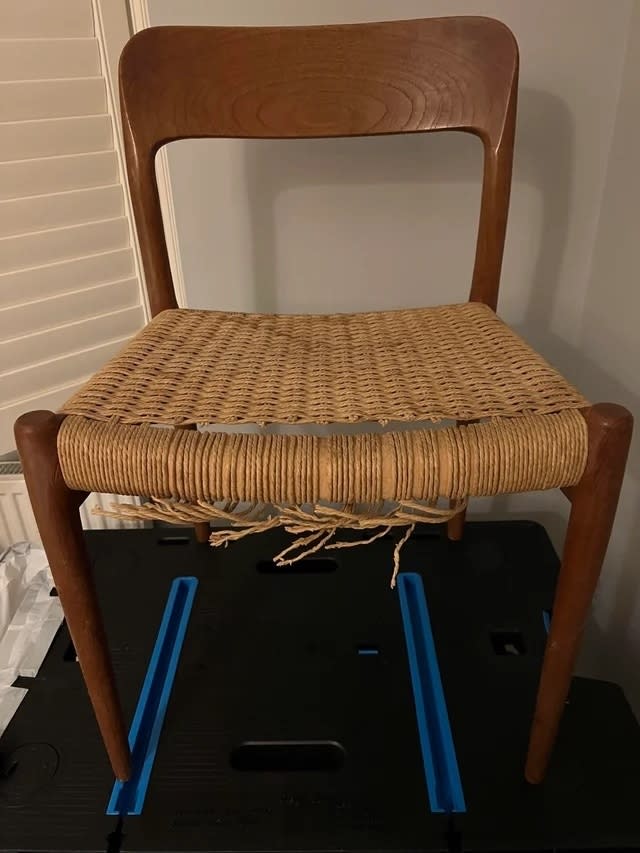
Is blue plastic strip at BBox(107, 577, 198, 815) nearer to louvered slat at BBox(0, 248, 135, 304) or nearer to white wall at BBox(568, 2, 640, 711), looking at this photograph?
louvered slat at BBox(0, 248, 135, 304)

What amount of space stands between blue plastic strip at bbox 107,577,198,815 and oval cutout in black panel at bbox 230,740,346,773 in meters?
0.09

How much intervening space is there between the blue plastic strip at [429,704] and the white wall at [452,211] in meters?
0.32

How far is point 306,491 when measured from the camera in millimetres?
510

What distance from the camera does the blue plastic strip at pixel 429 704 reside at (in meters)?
0.62

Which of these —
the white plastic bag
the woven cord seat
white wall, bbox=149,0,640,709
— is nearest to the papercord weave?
the woven cord seat

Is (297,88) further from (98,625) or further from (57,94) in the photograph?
(98,625)

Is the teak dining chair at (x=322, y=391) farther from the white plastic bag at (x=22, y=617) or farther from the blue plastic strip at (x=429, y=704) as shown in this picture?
the white plastic bag at (x=22, y=617)

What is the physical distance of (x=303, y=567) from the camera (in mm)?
910

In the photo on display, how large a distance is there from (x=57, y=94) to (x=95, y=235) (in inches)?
7.0

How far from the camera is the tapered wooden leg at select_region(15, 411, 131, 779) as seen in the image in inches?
20.1

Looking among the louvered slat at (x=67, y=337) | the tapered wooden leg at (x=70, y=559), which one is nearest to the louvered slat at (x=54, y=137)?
the louvered slat at (x=67, y=337)

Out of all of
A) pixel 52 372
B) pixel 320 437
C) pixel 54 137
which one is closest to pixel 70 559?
pixel 320 437

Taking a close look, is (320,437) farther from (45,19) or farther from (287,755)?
(45,19)

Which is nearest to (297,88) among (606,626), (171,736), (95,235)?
(95,235)
